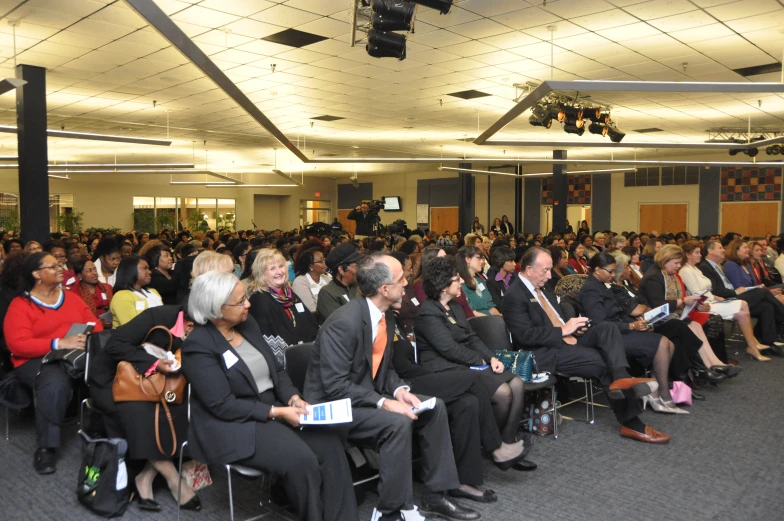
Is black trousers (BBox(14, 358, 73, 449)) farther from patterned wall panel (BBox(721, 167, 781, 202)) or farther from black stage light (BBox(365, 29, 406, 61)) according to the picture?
patterned wall panel (BBox(721, 167, 781, 202))

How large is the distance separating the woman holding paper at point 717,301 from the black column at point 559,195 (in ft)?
32.9

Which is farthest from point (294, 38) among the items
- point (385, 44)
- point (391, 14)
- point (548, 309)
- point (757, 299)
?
point (757, 299)

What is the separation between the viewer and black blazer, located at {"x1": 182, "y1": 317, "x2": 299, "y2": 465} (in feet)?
8.74

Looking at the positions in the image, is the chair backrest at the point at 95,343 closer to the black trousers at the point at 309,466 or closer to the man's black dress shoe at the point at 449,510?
the black trousers at the point at 309,466

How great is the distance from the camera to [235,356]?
9.16 feet

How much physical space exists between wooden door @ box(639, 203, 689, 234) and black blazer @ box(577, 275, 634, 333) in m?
16.3

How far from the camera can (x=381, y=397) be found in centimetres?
301

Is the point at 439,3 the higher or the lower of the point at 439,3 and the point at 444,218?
the higher

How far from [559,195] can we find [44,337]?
1493 cm

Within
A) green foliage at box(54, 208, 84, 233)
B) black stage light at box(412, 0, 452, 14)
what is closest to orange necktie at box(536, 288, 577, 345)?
black stage light at box(412, 0, 452, 14)

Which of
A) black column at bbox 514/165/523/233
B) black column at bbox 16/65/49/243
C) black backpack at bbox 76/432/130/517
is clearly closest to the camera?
black backpack at bbox 76/432/130/517

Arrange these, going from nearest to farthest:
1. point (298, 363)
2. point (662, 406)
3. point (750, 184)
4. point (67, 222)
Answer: point (298, 363), point (662, 406), point (750, 184), point (67, 222)

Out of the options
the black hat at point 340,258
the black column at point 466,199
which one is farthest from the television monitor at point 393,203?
the black hat at point 340,258

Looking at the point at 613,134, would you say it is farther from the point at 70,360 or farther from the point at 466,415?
the point at 70,360
